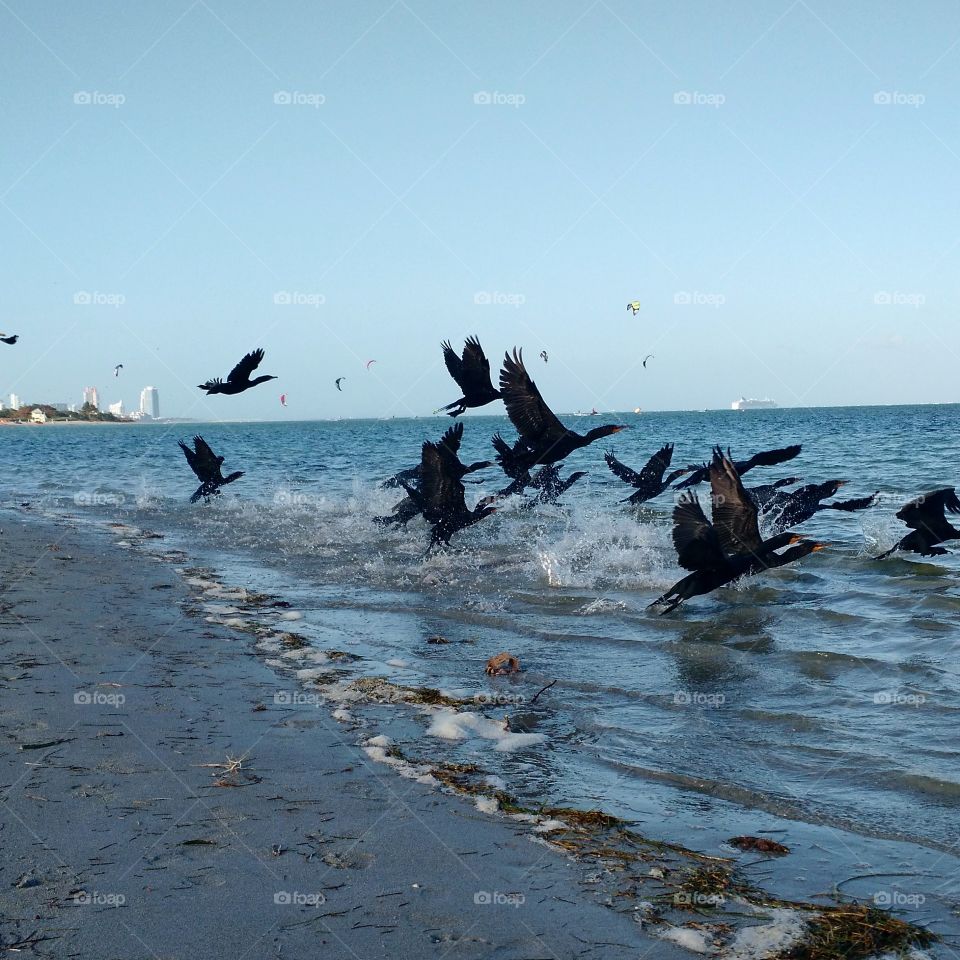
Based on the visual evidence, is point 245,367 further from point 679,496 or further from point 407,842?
point 407,842

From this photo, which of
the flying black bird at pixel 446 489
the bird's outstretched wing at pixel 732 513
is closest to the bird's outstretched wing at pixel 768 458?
the bird's outstretched wing at pixel 732 513

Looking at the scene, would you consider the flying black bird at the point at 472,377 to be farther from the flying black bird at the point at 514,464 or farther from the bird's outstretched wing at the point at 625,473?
the bird's outstretched wing at the point at 625,473

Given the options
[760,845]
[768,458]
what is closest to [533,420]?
[768,458]

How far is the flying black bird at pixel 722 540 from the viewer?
24.0 ft

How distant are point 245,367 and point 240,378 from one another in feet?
0.51

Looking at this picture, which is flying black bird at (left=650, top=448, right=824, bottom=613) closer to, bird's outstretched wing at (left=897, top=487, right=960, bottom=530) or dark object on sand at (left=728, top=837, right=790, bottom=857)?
bird's outstretched wing at (left=897, top=487, right=960, bottom=530)

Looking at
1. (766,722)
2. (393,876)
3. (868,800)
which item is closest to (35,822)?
(393,876)

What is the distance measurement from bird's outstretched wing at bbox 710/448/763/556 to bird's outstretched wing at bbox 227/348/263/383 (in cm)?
631

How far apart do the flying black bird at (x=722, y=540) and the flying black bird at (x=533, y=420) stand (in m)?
2.02

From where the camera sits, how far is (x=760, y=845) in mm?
3590

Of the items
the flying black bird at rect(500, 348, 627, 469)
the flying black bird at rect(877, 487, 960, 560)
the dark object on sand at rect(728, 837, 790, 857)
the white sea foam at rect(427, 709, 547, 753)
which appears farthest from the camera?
the flying black bird at rect(500, 348, 627, 469)

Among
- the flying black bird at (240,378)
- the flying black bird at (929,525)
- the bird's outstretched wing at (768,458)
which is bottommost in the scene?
the flying black bird at (929,525)

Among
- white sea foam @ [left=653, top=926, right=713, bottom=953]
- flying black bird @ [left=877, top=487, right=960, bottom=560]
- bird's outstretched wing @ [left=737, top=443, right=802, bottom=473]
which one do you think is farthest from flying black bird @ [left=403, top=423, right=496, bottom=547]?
white sea foam @ [left=653, top=926, right=713, bottom=953]

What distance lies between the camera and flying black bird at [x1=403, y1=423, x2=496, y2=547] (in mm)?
10656
